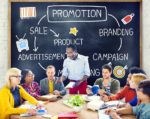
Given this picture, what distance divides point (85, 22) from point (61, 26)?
0.37 m

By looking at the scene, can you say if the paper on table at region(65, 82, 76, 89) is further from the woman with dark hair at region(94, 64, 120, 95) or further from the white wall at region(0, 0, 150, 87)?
the white wall at region(0, 0, 150, 87)

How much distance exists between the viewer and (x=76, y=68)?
4.43m

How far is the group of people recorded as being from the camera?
9.11ft

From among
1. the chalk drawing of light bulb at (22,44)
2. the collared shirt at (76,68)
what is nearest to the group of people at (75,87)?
the collared shirt at (76,68)

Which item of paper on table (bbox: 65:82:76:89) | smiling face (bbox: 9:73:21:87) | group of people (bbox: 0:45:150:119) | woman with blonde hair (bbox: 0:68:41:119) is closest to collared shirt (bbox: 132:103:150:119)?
group of people (bbox: 0:45:150:119)

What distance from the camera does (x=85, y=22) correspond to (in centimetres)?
450

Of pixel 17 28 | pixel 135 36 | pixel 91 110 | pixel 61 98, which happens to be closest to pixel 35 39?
pixel 17 28

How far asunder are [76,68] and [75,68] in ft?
0.05

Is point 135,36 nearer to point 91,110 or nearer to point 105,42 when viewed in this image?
point 105,42

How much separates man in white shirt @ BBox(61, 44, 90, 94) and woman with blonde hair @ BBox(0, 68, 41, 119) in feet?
3.59

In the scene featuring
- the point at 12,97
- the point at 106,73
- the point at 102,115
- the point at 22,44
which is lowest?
the point at 102,115

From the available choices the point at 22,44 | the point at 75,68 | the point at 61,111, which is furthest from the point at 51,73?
the point at 61,111

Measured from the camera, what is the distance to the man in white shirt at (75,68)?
4.44 meters

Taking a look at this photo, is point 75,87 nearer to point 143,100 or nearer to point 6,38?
point 6,38
